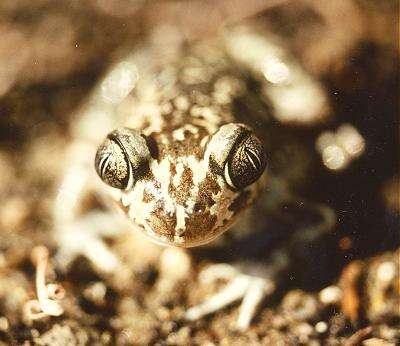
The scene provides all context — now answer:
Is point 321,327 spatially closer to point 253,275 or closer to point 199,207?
point 253,275

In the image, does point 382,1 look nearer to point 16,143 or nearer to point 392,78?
point 392,78

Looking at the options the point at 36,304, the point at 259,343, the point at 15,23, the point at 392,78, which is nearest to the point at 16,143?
the point at 15,23

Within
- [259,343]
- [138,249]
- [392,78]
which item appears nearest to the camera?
[259,343]

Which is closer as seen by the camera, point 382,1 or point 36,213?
point 36,213

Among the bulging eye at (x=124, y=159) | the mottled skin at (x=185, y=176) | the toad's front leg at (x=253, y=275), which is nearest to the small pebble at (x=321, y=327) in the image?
the toad's front leg at (x=253, y=275)

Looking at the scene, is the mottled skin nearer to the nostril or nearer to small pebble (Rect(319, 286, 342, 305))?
the nostril

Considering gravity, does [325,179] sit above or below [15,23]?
below

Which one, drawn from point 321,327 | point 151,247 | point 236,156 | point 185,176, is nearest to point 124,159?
point 185,176

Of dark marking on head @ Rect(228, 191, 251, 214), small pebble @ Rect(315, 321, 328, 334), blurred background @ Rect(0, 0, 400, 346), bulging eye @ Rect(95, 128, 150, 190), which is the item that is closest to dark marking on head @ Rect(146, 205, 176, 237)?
→ bulging eye @ Rect(95, 128, 150, 190)
